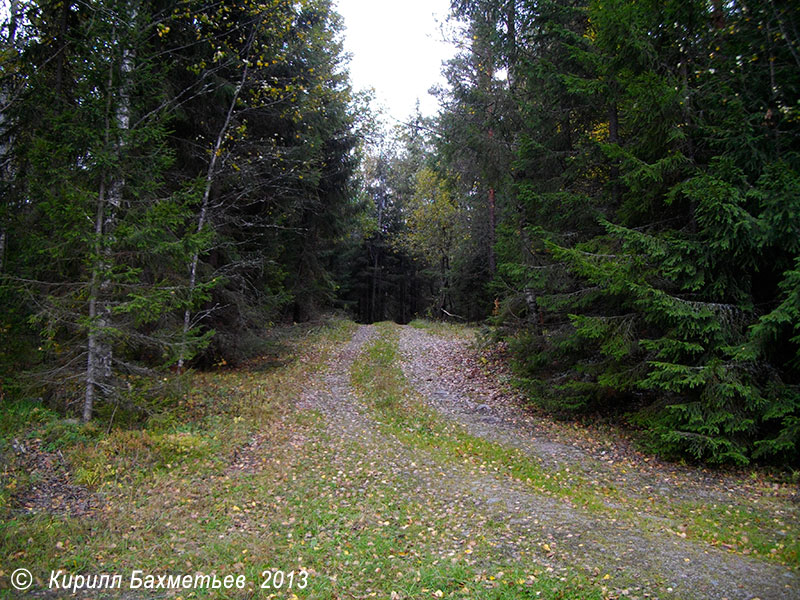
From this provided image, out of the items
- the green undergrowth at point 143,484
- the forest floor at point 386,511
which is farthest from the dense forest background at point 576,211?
the forest floor at point 386,511

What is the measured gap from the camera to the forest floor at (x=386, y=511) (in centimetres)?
474

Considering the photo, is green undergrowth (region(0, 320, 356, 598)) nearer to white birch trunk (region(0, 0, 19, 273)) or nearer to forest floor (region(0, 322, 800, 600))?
forest floor (region(0, 322, 800, 600))

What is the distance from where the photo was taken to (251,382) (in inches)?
489

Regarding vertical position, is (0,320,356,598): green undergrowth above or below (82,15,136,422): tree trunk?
below

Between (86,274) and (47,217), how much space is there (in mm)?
1112

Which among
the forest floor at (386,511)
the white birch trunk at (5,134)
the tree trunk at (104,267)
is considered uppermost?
the white birch trunk at (5,134)

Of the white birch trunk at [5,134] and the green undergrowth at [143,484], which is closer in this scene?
the green undergrowth at [143,484]

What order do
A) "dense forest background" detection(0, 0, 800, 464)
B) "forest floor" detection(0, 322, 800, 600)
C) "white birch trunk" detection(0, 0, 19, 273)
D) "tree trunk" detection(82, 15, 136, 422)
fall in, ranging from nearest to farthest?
1. "forest floor" detection(0, 322, 800, 600)
2. "dense forest background" detection(0, 0, 800, 464)
3. "tree trunk" detection(82, 15, 136, 422)
4. "white birch trunk" detection(0, 0, 19, 273)

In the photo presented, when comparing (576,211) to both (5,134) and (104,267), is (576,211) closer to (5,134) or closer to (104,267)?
(104,267)

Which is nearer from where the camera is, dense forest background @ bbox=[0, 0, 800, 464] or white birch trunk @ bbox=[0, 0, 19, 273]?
dense forest background @ bbox=[0, 0, 800, 464]

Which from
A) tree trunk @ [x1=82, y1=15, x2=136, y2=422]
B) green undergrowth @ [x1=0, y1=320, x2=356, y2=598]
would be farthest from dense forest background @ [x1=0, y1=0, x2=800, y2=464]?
green undergrowth @ [x1=0, y1=320, x2=356, y2=598]

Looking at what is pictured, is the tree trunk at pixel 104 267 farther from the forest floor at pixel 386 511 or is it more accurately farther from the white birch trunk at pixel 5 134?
the white birch trunk at pixel 5 134

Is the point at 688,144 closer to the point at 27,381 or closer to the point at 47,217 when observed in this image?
the point at 47,217

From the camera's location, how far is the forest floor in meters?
4.74
